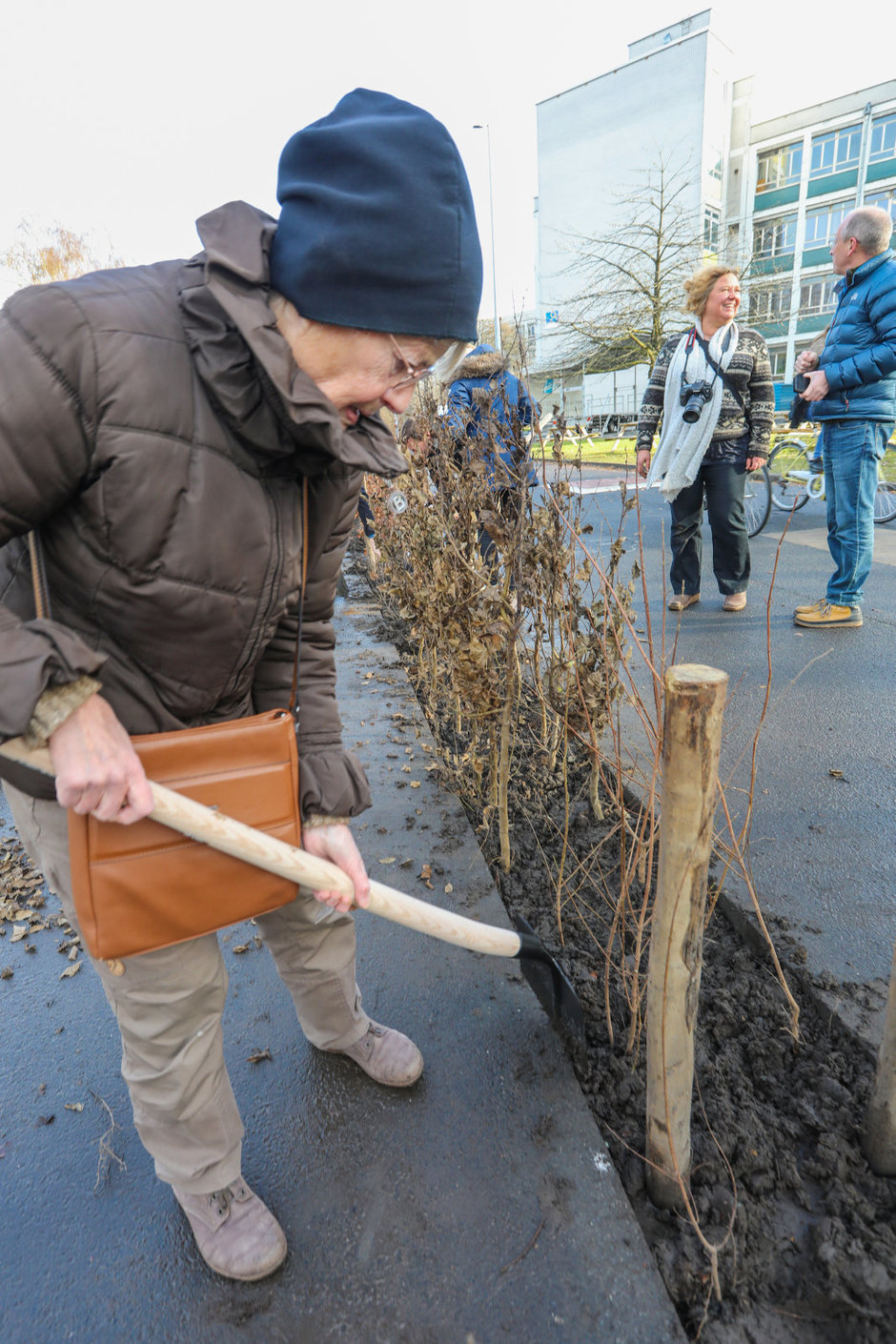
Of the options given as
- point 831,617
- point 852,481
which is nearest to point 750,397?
point 852,481

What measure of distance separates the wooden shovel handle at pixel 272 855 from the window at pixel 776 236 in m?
41.7

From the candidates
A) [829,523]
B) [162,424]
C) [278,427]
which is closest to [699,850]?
[278,427]

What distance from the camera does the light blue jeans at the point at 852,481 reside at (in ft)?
14.6

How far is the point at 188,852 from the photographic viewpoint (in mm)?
1230

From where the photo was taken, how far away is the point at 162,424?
1.08 metres

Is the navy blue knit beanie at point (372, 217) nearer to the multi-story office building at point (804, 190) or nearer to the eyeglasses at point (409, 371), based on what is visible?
the eyeglasses at point (409, 371)

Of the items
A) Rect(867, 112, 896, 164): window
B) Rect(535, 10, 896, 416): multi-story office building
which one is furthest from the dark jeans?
Rect(867, 112, 896, 164): window

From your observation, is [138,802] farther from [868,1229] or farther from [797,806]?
[797,806]

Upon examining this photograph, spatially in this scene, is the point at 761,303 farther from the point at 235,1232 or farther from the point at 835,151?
the point at 235,1232

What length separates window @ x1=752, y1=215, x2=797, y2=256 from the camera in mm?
35875

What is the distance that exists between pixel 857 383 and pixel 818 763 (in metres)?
2.48

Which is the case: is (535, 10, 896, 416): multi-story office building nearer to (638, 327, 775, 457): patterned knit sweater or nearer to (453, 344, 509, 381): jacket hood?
(638, 327, 775, 457): patterned knit sweater

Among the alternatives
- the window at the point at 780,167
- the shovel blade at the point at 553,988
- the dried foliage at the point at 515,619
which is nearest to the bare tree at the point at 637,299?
the window at the point at 780,167

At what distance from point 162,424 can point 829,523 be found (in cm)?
455
